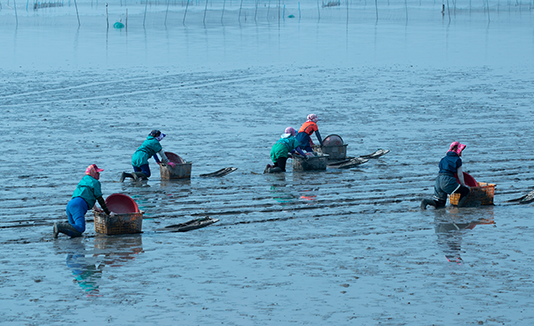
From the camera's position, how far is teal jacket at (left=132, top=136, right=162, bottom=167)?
1684 centimetres

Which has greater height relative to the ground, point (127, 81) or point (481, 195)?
point (127, 81)

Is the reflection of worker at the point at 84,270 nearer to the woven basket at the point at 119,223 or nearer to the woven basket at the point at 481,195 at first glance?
the woven basket at the point at 119,223

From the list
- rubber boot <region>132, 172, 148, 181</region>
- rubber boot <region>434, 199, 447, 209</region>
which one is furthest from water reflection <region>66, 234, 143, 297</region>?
rubber boot <region>434, 199, 447, 209</region>

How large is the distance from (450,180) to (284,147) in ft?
17.2

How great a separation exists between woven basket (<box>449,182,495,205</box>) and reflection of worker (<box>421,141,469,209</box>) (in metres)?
0.21

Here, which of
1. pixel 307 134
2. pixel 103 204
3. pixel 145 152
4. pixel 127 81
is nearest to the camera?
pixel 103 204

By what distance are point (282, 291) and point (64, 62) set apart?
122 ft

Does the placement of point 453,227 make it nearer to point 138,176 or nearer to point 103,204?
point 103,204

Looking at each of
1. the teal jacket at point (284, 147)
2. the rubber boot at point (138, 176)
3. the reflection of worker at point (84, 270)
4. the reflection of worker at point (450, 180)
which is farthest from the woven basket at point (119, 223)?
the teal jacket at point (284, 147)

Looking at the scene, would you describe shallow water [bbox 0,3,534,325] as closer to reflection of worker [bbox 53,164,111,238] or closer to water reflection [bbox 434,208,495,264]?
water reflection [bbox 434,208,495,264]

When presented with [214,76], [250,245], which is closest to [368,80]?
[214,76]

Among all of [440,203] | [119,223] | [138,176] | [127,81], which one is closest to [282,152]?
[138,176]

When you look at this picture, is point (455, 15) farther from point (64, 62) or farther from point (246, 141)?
point (246, 141)

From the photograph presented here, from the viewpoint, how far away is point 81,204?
12.1 m
